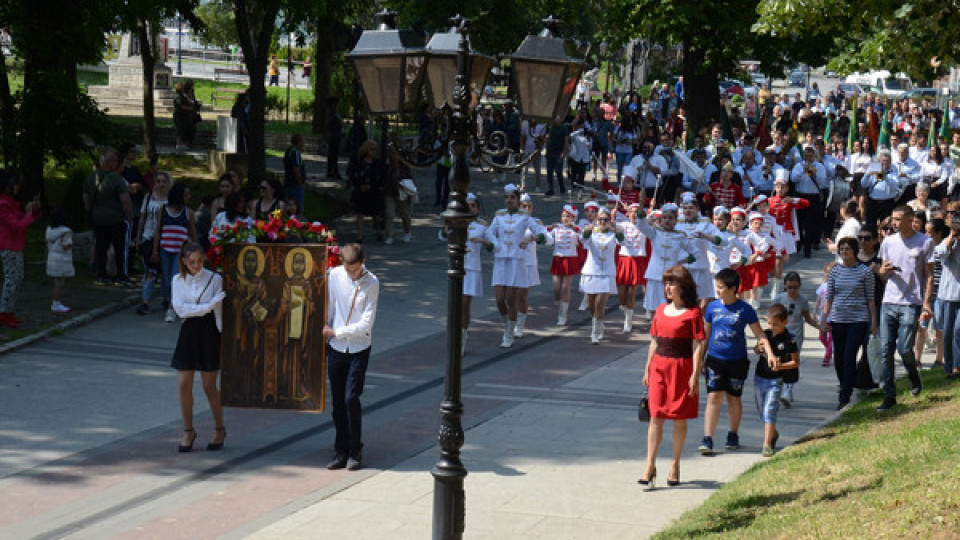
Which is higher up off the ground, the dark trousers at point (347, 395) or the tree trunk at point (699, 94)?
the tree trunk at point (699, 94)

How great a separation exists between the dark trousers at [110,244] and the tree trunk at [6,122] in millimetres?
2704

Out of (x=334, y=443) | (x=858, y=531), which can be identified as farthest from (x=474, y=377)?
(x=858, y=531)

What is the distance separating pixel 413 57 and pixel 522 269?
8084 millimetres

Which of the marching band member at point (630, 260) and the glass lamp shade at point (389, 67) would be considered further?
the marching band member at point (630, 260)

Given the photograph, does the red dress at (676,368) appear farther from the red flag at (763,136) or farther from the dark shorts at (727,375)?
Answer: the red flag at (763,136)

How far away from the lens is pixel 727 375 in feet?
39.6

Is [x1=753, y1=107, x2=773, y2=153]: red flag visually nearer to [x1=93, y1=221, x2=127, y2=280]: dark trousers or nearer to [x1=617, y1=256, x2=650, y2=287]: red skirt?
[x1=617, y1=256, x2=650, y2=287]: red skirt

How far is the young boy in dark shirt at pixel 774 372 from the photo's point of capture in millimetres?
12109

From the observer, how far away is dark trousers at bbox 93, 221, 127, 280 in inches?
749

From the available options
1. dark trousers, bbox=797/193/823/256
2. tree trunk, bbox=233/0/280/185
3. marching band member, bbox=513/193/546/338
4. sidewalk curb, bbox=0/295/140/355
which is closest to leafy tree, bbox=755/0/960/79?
marching band member, bbox=513/193/546/338

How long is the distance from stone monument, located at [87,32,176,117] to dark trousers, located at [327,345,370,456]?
3115 centimetres

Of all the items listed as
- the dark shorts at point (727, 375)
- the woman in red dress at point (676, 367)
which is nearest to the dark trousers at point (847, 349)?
the dark shorts at point (727, 375)

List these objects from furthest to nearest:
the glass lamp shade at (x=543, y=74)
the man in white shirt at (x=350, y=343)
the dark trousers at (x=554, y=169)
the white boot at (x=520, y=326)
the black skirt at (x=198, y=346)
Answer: the dark trousers at (x=554, y=169)
the white boot at (x=520, y=326)
the black skirt at (x=198, y=346)
the man in white shirt at (x=350, y=343)
the glass lamp shade at (x=543, y=74)

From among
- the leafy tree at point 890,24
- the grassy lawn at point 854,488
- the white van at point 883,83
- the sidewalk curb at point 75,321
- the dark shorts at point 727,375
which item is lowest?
the sidewalk curb at point 75,321
